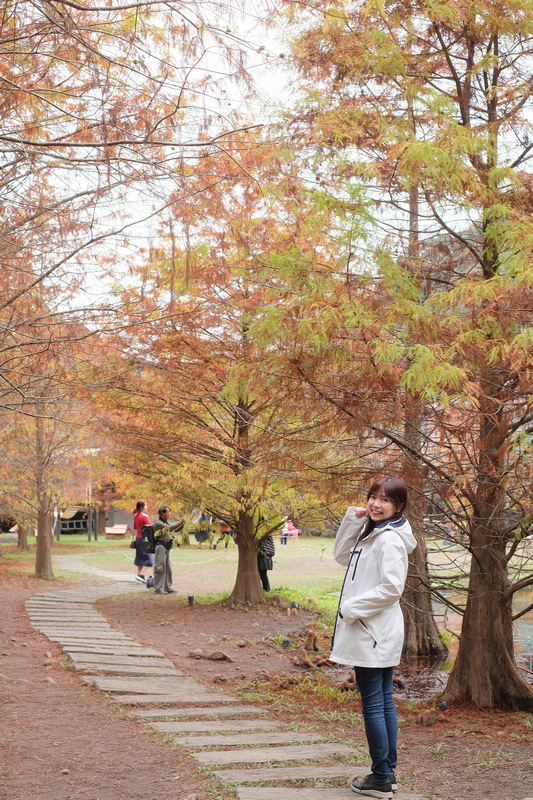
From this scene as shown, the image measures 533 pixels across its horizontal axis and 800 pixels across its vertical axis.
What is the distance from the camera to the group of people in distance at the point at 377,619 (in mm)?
3850

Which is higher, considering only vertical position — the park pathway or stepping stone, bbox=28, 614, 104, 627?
the park pathway

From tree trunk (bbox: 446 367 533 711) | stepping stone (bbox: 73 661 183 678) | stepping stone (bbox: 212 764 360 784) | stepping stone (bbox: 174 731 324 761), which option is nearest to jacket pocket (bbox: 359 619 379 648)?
stepping stone (bbox: 212 764 360 784)

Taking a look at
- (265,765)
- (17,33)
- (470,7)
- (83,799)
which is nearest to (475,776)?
(265,765)

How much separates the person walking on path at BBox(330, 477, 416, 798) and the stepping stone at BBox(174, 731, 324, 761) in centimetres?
120

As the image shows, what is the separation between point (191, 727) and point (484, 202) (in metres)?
4.53

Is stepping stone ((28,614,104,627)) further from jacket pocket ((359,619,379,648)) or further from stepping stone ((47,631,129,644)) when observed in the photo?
jacket pocket ((359,619,379,648))

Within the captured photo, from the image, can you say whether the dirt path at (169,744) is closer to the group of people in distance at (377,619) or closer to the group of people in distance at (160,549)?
the group of people in distance at (377,619)

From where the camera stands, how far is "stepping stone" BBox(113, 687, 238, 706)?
6.18m

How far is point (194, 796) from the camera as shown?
12.6ft

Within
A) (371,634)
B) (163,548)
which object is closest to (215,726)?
(371,634)

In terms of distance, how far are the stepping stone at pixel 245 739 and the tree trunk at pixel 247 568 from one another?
8237 mm

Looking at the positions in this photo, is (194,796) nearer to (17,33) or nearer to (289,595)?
(17,33)

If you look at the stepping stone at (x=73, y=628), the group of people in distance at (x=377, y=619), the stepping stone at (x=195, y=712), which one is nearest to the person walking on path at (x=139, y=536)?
the stepping stone at (x=73, y=628)

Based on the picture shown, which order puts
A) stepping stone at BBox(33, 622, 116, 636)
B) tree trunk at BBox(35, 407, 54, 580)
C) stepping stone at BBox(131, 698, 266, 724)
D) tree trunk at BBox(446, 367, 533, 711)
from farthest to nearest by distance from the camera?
1. tree trunk at BBox(35, 407, 54, 580)
2. stepping stone at BBox(33, 622, 116, 636)
3. tree trunk at BBox(446, 367, 533, 711)
4. stepping stone at BBox(131, 698, 266, 724)
